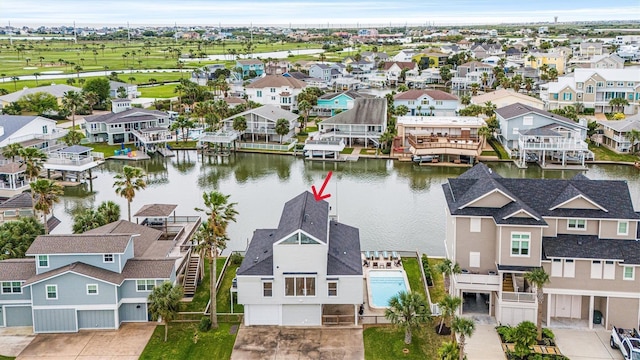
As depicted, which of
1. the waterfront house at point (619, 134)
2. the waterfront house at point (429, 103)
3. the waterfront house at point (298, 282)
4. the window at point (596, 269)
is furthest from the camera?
the waterfront house at point (429, 103)

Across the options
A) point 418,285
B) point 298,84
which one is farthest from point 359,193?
point 298,84

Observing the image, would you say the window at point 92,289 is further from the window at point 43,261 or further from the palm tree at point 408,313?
the palm tree at point 408,313

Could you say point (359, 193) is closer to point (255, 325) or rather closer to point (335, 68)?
point (255, 325)

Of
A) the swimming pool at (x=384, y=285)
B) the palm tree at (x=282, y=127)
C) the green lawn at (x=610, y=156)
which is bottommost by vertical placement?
the swimming pool at (x=384, y=285)

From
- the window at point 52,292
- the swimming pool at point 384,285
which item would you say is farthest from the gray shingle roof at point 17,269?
the swimming pool at point 384,285

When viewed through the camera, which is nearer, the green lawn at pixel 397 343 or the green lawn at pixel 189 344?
the green lawn at pixel 397 343

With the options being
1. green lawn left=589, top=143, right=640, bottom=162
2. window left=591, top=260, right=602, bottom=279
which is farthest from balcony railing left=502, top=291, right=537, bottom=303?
green lawn left=589, top=143, right=640, bottom=162

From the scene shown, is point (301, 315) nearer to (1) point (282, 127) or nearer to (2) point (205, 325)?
(2) point (205, 325)
